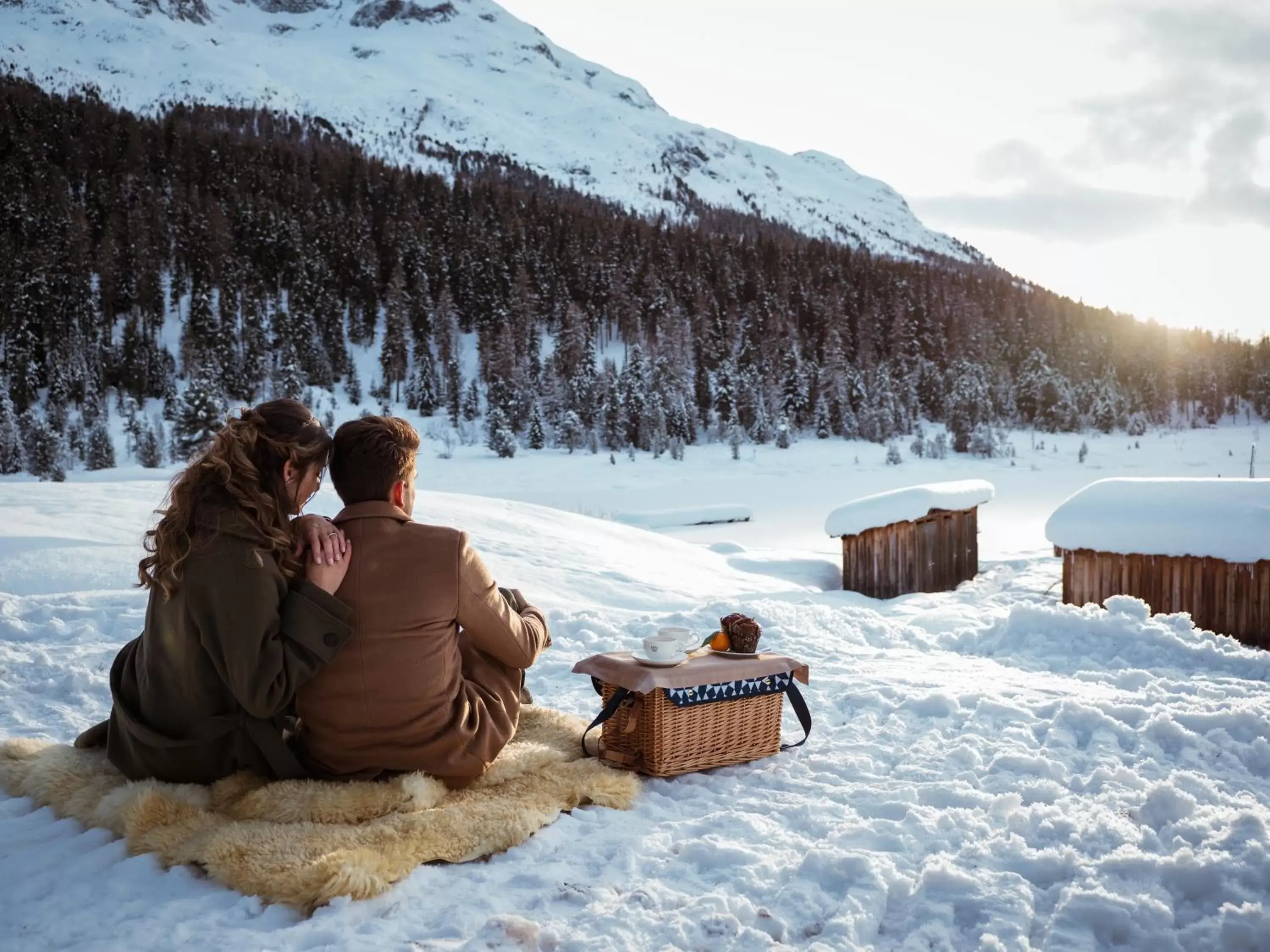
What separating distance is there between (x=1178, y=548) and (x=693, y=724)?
21.4 feet

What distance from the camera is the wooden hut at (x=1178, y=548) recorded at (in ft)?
25.2

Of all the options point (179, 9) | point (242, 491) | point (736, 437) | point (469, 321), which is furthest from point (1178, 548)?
point (179, 9)

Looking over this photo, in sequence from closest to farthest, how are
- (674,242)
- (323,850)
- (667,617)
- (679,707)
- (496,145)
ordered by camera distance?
(323,850) → (679,707) → (667,617) → (674,242) → (496,145)

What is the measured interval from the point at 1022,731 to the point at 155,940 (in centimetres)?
383

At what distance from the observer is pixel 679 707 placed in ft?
12.2

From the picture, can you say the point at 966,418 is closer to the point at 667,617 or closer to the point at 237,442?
the point at 667,617

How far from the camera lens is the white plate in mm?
3791

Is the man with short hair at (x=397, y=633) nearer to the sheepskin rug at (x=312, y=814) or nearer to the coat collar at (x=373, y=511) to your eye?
the coat collar at (x=373, y=511)

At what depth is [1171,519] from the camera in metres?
8.11

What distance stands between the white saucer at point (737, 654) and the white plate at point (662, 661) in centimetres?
28

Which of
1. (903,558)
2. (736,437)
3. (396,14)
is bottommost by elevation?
(903,558)

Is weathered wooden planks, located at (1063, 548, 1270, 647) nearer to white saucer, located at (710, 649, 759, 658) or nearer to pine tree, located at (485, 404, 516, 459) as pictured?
white saucer, located at (710, 649, 759, 658)

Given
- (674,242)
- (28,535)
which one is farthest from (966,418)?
(28,535)

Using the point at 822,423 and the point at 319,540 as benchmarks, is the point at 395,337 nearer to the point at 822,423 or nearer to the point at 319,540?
the point at 822,423
